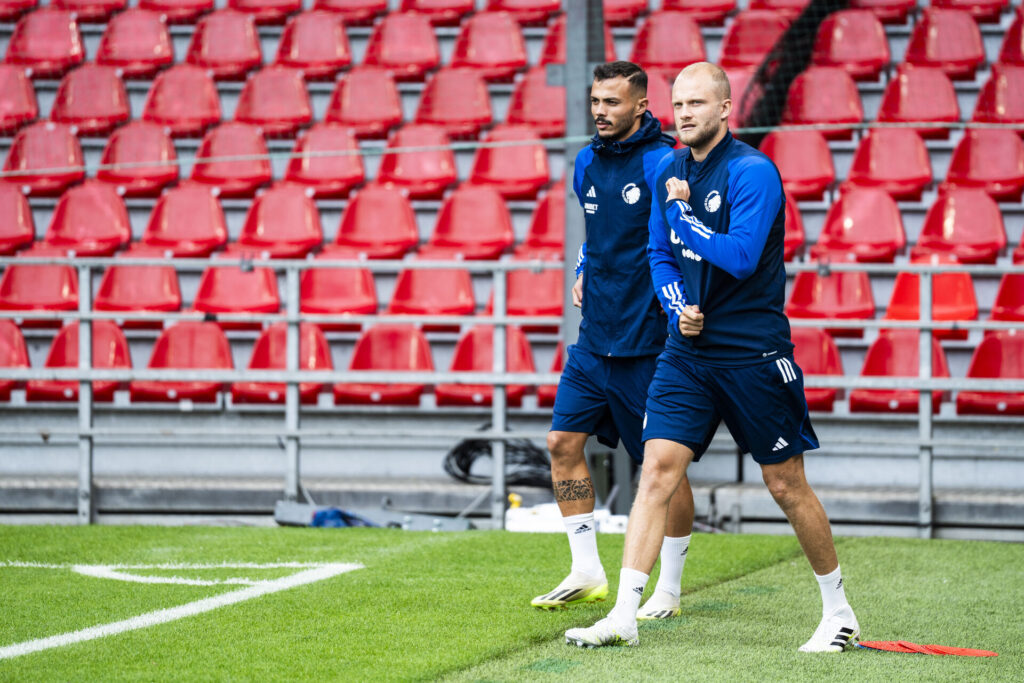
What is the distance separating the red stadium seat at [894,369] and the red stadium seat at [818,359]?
0.14 m

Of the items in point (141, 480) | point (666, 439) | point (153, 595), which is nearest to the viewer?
point (666, 439)

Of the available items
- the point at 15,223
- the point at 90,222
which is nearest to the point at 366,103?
the point at 90,222

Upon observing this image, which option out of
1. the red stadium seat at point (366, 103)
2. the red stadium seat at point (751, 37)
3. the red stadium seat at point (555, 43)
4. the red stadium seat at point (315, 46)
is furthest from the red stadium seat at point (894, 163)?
the red stadium seat at point (315, 46)

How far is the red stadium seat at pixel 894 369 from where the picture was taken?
6965 millimetres

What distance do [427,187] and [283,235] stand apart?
110 cm

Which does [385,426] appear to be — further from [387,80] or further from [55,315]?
[387,80]

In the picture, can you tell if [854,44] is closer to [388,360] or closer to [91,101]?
[388,360]

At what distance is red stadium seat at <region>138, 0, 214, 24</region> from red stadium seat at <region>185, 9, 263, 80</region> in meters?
0.29

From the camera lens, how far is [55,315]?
6531 mm

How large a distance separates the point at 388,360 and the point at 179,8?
5172 mm

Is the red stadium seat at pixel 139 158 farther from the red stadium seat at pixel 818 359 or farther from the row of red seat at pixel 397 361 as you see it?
the red stadium seat at pixel 818 359

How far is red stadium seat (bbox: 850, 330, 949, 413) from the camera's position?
6965 mm

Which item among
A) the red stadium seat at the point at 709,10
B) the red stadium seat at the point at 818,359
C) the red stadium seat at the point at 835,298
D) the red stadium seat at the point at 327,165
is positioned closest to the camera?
the red stadium seat at the point at 818,359

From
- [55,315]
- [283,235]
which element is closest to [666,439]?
[55,315]
